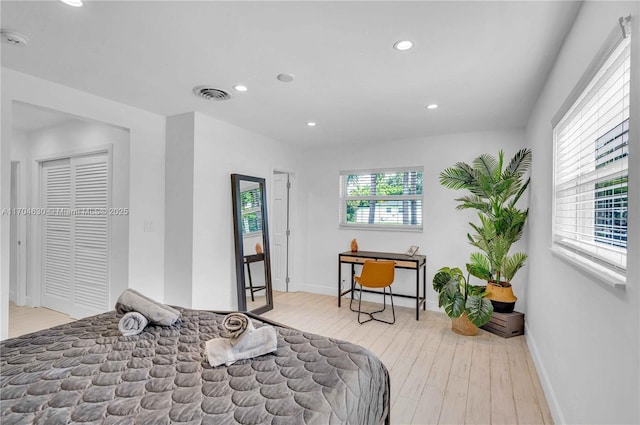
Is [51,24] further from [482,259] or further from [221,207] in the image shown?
[482,259]

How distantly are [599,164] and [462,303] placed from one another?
88.0 inches

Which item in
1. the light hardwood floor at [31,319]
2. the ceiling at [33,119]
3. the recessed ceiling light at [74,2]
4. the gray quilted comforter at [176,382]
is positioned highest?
the ceiling at [33,119]

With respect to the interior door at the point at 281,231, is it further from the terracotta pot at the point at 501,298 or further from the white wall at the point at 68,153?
the terracotta pot at the point at 501,298

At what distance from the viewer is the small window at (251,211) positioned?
4.01 metres

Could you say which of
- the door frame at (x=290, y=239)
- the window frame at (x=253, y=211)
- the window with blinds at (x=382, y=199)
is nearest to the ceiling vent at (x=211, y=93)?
the window frame at (x=253, y=211)

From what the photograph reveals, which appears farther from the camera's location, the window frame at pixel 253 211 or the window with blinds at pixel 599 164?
the window frame at pixel 253 211

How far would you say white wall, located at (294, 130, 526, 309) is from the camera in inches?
164

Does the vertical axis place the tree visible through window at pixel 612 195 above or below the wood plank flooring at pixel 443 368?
above

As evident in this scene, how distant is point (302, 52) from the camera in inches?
83.5

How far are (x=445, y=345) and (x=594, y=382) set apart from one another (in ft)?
6.19

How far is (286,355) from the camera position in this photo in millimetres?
1521

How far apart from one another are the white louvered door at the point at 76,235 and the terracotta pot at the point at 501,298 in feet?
14.2

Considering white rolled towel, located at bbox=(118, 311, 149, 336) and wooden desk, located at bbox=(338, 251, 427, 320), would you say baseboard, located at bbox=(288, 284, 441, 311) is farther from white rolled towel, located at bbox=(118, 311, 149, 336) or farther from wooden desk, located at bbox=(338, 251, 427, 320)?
white rolled towel, located at bbox=(118, 311, 149, 336)

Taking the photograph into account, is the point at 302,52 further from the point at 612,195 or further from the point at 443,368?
the point at 443,368
